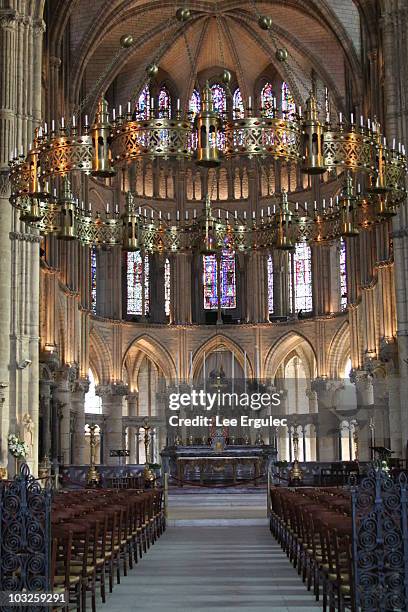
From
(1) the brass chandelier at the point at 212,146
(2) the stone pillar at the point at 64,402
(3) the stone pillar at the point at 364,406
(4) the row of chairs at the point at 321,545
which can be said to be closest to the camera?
(4) the row of chairs at the point at 321,545

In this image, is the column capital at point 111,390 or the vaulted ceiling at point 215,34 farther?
the column capital at point 111,390

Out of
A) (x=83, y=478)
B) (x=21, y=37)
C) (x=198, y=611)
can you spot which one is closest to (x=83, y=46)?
(x=21, y=37)

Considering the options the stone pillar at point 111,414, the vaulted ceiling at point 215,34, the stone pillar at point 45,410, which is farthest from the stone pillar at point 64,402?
the vaulted ceiling at point 215,34

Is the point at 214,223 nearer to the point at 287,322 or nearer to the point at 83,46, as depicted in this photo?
the point at 83,46

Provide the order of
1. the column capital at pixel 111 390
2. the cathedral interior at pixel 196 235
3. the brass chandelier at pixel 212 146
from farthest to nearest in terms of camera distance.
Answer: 1. the column capital at pixel 111 390
2. the cathedral interior at pixel 196 235
3. the brass chandelier at pixel 212 146

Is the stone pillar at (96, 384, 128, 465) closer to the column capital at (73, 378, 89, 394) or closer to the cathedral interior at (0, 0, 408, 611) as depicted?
the cathedral interior at (0, 0, 408, 611)

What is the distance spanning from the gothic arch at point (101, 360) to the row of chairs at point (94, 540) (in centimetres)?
2876

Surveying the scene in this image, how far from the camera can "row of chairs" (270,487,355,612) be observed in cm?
923

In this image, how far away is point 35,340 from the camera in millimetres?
30516

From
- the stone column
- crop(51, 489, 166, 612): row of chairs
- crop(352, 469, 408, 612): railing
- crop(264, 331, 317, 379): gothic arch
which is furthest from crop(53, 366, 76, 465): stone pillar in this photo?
crop(352, 469, 408, 612): railing

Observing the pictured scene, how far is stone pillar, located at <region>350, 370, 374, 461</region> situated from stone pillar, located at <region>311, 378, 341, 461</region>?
2.95 m

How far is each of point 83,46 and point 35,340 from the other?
18.3 metres

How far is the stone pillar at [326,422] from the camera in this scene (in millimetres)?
46719

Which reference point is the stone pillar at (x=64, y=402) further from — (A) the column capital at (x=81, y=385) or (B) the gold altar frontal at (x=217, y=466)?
(B) the gold altar frontal at (x=217, y=466)
